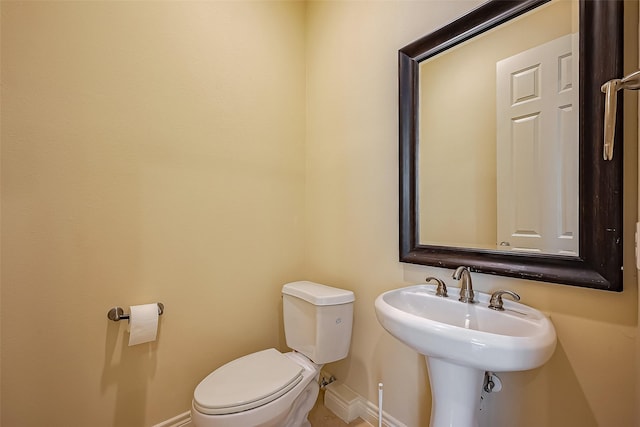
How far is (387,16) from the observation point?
1423 mm

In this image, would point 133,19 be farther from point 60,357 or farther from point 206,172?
point 60,357

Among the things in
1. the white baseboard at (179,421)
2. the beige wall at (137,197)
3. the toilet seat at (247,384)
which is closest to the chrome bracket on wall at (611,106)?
the toilet seat at (247,384)

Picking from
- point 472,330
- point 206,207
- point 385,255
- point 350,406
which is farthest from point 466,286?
point 206,207

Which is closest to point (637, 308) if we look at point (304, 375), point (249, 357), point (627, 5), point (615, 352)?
point (615, 352)

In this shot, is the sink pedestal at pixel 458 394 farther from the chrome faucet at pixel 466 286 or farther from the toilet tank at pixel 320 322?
the toilet tank at pixel 320 322

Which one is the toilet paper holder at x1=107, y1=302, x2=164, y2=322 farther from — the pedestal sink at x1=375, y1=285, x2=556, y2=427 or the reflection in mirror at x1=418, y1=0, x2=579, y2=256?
the reflection in mirror at x1=418, y1=0, x2=579, y2=256

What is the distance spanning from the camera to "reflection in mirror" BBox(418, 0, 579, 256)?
915mm

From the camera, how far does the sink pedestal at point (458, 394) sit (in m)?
0.95

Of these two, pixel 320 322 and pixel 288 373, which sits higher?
pixel 320 322

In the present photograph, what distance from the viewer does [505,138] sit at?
1083 millimetres

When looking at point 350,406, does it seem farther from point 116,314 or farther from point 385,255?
point 116,314

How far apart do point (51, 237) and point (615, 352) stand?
6.34 ft

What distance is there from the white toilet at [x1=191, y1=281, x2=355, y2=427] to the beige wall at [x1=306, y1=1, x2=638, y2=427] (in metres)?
0.18

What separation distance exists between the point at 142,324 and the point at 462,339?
48.4 inches
